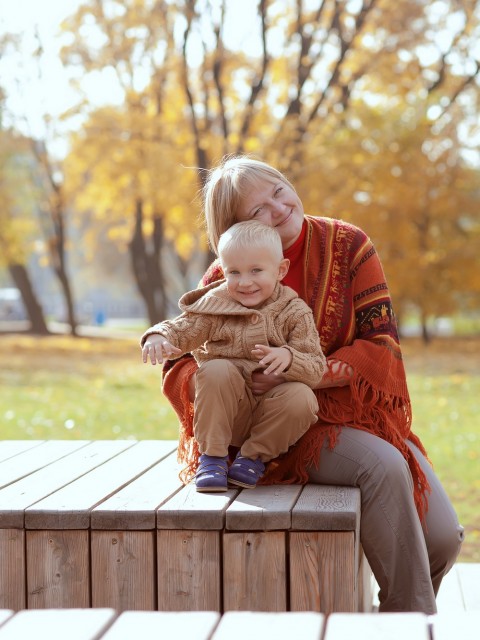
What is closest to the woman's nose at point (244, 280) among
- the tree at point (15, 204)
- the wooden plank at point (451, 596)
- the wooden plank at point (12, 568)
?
the wooden plank at point (12, 568)

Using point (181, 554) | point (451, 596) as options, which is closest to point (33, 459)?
point (181, 554)

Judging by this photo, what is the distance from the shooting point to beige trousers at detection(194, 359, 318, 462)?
10.6ft

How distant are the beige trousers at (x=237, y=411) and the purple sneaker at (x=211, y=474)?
0.03 metres

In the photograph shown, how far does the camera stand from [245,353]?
3377 millimetres

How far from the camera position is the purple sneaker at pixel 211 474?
10.6 feet

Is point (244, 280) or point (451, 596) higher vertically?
point (244, 280)

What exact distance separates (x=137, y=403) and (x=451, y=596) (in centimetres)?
765

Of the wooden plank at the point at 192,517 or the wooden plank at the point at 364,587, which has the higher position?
the wooden plank at the point at 192,517

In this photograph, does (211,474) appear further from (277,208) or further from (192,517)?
(277,208)

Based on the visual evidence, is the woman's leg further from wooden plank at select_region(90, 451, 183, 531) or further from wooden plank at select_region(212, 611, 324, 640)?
wooden plank at select_region(212, 611, 324, 640)

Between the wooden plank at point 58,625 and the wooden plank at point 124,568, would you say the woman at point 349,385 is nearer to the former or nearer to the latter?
the wooden plank at point 124,568

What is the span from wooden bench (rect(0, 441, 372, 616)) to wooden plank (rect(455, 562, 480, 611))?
151cm

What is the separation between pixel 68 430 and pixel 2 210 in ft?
50.8

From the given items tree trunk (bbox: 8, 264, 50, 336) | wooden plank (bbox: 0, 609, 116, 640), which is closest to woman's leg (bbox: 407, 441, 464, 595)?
wooden plank (bbox: 0, 609, 116, 640)
